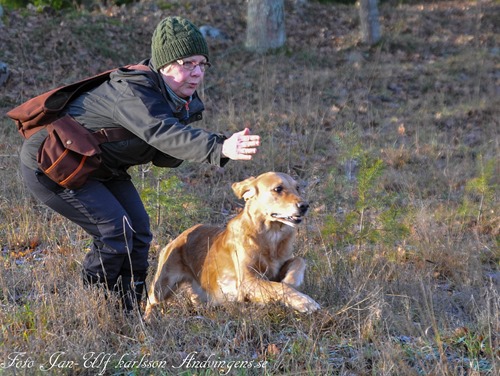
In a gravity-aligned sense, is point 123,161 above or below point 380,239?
above

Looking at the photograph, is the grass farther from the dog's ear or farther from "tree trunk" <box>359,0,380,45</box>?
the dog's ear

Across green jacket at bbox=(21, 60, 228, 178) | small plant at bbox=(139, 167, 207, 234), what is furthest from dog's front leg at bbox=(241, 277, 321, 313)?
→ small plant at bbox=(139, 167, 207, 234)

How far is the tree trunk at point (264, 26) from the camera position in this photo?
1591 cm

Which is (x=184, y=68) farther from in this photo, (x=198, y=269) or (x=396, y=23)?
(x=396, y=23)

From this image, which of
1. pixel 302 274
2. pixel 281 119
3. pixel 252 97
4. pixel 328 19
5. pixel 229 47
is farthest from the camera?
pixel 328 19

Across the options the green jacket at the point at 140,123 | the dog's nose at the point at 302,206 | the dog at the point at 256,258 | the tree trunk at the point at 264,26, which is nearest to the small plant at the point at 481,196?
the dog at the point at 256,258

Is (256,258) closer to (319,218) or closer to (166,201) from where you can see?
(166,201)

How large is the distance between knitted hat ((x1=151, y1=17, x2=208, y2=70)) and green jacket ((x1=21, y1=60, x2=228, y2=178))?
0.53ft

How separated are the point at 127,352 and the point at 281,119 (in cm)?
769

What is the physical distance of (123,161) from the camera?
16.2 feet

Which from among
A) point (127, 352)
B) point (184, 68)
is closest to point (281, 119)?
point (184, 68)

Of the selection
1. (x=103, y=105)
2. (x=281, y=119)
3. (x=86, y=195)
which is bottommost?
(x=281, y=119)

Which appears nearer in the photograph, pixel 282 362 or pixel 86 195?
pixel 282 362

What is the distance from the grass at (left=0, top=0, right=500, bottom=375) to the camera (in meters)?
4.44
